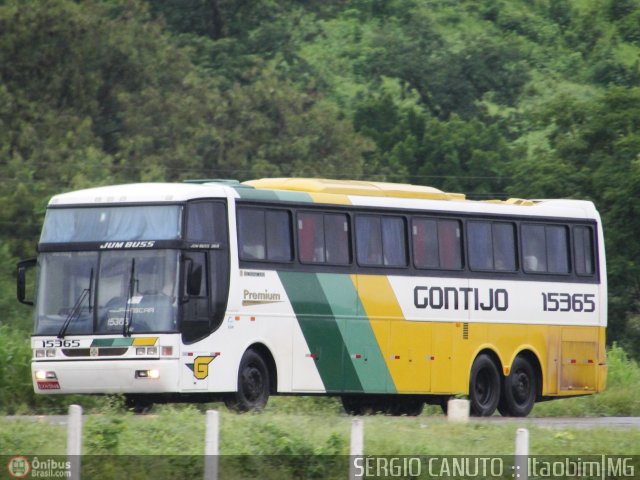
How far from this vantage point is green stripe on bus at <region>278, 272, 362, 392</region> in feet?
67.8

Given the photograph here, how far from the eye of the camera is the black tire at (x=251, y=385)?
19828 mm

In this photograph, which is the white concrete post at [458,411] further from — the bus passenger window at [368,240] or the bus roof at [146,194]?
the bus roof at [146,194]

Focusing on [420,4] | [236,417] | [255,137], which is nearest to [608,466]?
[236,417]

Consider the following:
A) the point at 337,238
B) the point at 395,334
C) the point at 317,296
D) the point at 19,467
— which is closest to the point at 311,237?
the point at 337,238

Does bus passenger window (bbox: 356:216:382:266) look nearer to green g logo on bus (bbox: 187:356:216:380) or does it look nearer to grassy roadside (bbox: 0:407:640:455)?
green g logo on bus (bbox: 187:356:216:380)

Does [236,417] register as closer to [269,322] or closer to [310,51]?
[269,322]

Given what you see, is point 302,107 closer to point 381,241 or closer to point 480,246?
point 480,246

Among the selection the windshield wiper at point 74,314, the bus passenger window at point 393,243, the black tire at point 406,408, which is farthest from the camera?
the black tire at point 406,408

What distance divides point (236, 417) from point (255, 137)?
3924 cm

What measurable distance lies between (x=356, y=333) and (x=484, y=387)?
3119 millimetres

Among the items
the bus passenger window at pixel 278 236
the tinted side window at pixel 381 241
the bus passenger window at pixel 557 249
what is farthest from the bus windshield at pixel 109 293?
the bus passenger window at pixel 557 249

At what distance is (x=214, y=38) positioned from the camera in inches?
2879

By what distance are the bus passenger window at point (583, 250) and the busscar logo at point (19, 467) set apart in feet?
45.2

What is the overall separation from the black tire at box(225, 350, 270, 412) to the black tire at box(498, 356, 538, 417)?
4.80 metres
